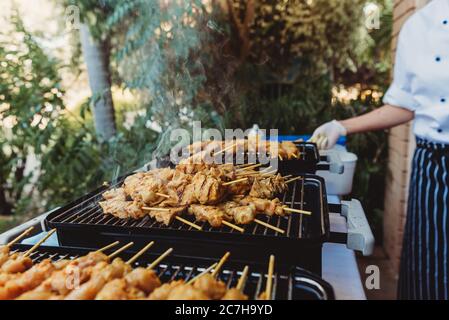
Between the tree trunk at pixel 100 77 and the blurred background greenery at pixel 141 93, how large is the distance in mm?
16

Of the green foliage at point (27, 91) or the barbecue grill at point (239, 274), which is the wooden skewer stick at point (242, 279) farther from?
the green foliage at point (27, 91)

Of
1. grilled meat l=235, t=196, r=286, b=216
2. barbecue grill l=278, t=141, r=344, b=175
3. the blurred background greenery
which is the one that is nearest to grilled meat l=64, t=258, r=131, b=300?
grilled meat l=235, t=196, r=286, b=216

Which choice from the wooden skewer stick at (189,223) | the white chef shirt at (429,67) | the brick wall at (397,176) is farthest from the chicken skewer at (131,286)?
the brick wall at (397,176)

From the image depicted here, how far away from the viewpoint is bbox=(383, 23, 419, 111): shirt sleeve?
123 inches

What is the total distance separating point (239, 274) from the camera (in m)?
1.55

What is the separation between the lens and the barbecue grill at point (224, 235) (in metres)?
1.64

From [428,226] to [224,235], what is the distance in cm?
200

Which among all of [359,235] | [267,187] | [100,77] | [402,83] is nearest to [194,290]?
[359,235]

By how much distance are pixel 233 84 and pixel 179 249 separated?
5.64 m

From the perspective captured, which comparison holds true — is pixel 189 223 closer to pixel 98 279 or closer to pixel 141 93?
pixel 98 279

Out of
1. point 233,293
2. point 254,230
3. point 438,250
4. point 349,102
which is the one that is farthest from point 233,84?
point 233,293

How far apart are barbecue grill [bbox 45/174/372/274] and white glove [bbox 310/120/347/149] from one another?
146cm

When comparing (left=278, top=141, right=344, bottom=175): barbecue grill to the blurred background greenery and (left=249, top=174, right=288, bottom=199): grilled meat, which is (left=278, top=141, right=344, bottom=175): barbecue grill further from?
the blurred background greenery

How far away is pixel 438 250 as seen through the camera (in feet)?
8.96
